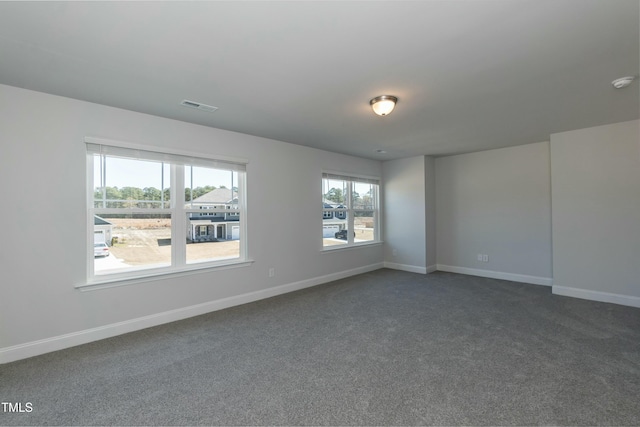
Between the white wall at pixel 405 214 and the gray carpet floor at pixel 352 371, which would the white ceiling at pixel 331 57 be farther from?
the white wall at pixel 405 214

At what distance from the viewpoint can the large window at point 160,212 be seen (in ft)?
10.4

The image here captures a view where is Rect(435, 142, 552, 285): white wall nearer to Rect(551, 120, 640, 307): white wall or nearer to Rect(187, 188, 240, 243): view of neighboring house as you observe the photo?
Rect(551, 120, 640, 307): white wall

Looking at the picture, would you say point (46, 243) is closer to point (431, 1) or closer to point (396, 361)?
point (396, 361)

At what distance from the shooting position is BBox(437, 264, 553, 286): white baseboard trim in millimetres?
5021

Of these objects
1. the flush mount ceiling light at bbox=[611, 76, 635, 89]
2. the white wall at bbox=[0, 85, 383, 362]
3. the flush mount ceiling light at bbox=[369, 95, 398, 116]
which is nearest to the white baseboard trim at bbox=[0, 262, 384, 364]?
the white wall at bbox=[0, 85, 383, 362]

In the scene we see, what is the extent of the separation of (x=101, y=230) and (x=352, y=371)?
9.55 feet

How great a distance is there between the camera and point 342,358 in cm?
263

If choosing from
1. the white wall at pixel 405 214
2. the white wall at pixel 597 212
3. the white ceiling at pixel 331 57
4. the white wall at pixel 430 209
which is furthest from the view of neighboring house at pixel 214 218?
the white wall at pixel 597 212

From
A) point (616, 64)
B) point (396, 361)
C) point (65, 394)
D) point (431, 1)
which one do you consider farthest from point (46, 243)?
point (616, 64)

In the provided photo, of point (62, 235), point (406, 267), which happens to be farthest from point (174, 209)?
point (406, 267)

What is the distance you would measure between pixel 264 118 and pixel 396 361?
291 centimetres

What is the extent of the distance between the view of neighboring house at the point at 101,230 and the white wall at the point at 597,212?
19.6 ft

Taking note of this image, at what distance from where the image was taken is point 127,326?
3.22m

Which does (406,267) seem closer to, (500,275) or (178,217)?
(500,275)
